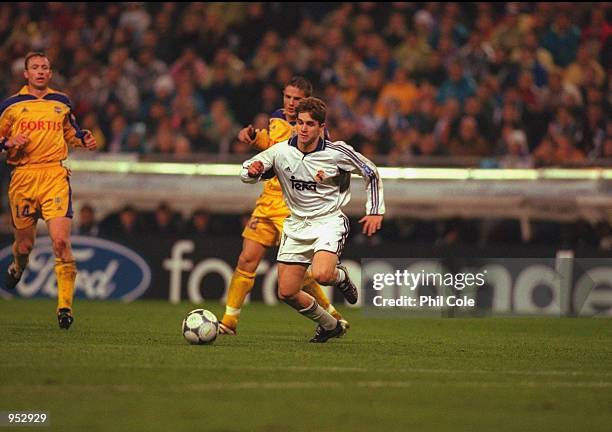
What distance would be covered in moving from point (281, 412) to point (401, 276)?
30.6ft

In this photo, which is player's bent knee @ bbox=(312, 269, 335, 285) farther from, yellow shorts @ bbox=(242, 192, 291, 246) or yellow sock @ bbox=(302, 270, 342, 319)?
yellow shorts @ bbox=(242, 192, 291, 246)

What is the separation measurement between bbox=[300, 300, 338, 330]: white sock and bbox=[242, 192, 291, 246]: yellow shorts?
1.12m

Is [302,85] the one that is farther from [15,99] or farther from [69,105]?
[15,99]

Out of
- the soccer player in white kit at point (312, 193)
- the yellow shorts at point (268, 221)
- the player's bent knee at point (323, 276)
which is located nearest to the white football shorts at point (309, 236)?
the soccer player in white kit at point (312, 193)

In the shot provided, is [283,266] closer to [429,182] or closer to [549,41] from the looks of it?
[429,182]

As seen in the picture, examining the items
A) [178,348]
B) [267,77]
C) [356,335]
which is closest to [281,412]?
[178,348]

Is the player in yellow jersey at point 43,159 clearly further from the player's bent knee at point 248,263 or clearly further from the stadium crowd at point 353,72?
the stadium crowd at point 353,72


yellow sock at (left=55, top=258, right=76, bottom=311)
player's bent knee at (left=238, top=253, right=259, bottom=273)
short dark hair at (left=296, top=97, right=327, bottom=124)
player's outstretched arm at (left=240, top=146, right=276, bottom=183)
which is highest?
short dark hair at (left=296, top=97, right=327, bottom=124)

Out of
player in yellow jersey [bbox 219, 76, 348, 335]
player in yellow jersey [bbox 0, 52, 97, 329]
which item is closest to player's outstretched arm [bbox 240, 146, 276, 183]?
player in yellow jersey [bbox 219, 76, 348, 335]

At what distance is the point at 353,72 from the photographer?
1916 cm

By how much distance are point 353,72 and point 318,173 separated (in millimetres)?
9192

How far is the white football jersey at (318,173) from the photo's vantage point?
10156mm

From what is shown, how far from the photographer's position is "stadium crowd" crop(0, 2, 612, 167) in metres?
17.8

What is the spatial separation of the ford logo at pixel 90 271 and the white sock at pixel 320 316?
731 cm
